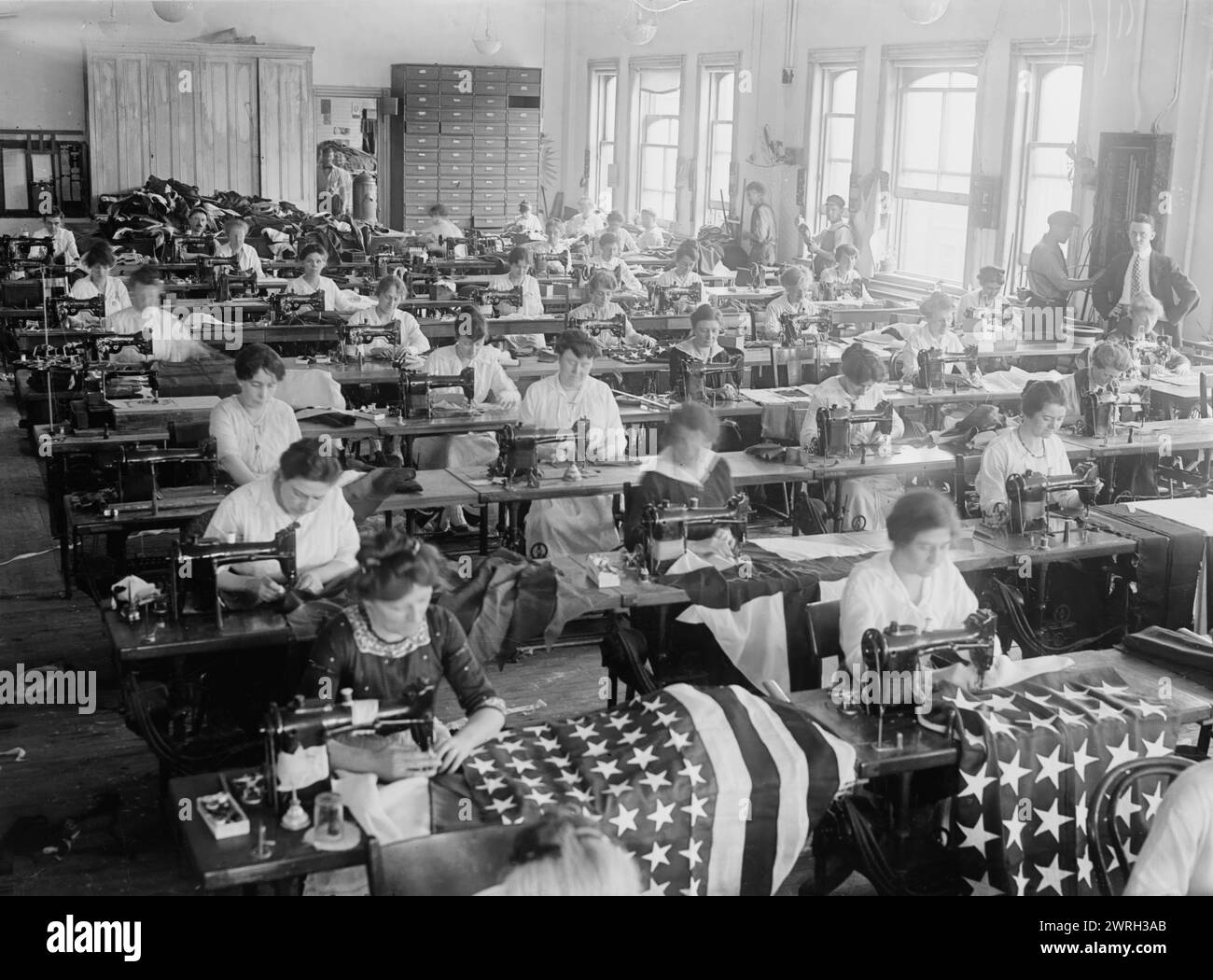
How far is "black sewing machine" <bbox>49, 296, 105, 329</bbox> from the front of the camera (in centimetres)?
910

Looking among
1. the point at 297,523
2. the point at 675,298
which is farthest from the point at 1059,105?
the point at 297,523

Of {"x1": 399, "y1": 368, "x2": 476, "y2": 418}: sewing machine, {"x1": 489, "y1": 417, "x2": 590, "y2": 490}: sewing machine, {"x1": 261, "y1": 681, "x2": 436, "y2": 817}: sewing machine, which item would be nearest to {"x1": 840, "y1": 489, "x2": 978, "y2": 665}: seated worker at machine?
{"x1": 261, "y1": 681, "x2": 436, "y2": 817}: sewing machine

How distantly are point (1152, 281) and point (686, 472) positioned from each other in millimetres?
5860

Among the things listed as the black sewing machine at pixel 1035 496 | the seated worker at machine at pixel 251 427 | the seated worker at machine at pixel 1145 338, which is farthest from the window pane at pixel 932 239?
the seated worker at machine at pixel 251 427

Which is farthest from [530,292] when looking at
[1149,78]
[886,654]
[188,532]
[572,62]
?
[572,62]

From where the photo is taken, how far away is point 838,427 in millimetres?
6535

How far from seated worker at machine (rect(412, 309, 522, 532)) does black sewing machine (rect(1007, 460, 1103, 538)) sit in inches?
116

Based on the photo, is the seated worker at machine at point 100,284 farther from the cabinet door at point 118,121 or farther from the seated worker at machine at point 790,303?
the cabinet door at point 118,121

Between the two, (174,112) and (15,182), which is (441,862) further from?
(15,182)

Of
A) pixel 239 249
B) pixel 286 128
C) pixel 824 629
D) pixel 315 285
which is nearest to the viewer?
pixel 824 629

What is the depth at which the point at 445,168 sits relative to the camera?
64.7 ft

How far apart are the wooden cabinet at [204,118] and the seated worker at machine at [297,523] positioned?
1411 cm

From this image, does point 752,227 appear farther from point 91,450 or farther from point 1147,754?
point 1147,754

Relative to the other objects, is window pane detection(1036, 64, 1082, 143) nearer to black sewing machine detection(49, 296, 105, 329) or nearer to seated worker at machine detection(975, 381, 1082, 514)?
seated worker at machine detection(975, 381, 1082, 514)
